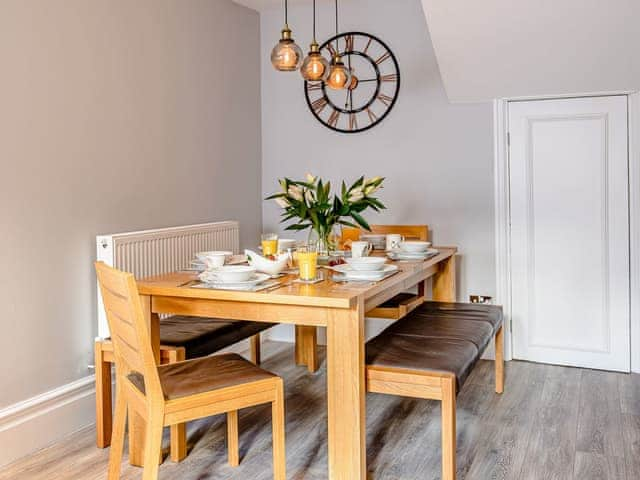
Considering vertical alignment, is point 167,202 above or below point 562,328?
above

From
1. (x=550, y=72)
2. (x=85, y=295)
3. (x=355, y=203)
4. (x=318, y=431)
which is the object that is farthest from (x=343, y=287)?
(x=550, y=72)

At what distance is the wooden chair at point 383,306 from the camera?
11.5ft

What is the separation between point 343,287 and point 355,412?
0.43 metres

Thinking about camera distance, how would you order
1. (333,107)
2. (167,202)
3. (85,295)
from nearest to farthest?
(85,295), (167,202), (333,107)

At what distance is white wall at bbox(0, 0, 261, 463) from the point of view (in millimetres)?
2578

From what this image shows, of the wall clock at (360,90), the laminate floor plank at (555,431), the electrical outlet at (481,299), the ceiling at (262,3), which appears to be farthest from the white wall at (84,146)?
the laminate floor plank at (555,431)

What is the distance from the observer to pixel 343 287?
2223mm

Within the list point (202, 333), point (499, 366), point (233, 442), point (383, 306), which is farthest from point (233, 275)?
point (499, 366)

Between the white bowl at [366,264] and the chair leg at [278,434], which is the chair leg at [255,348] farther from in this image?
the chair leg at [278,434]

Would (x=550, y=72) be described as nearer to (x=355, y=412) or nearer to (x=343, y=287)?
(x=343, y=287)

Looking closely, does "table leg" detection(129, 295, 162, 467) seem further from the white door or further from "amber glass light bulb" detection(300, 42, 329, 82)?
the white door

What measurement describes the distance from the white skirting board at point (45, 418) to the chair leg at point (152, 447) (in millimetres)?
969

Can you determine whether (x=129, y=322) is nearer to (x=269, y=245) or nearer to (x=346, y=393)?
(x=346, y=393)

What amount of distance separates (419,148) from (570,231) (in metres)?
1.05
